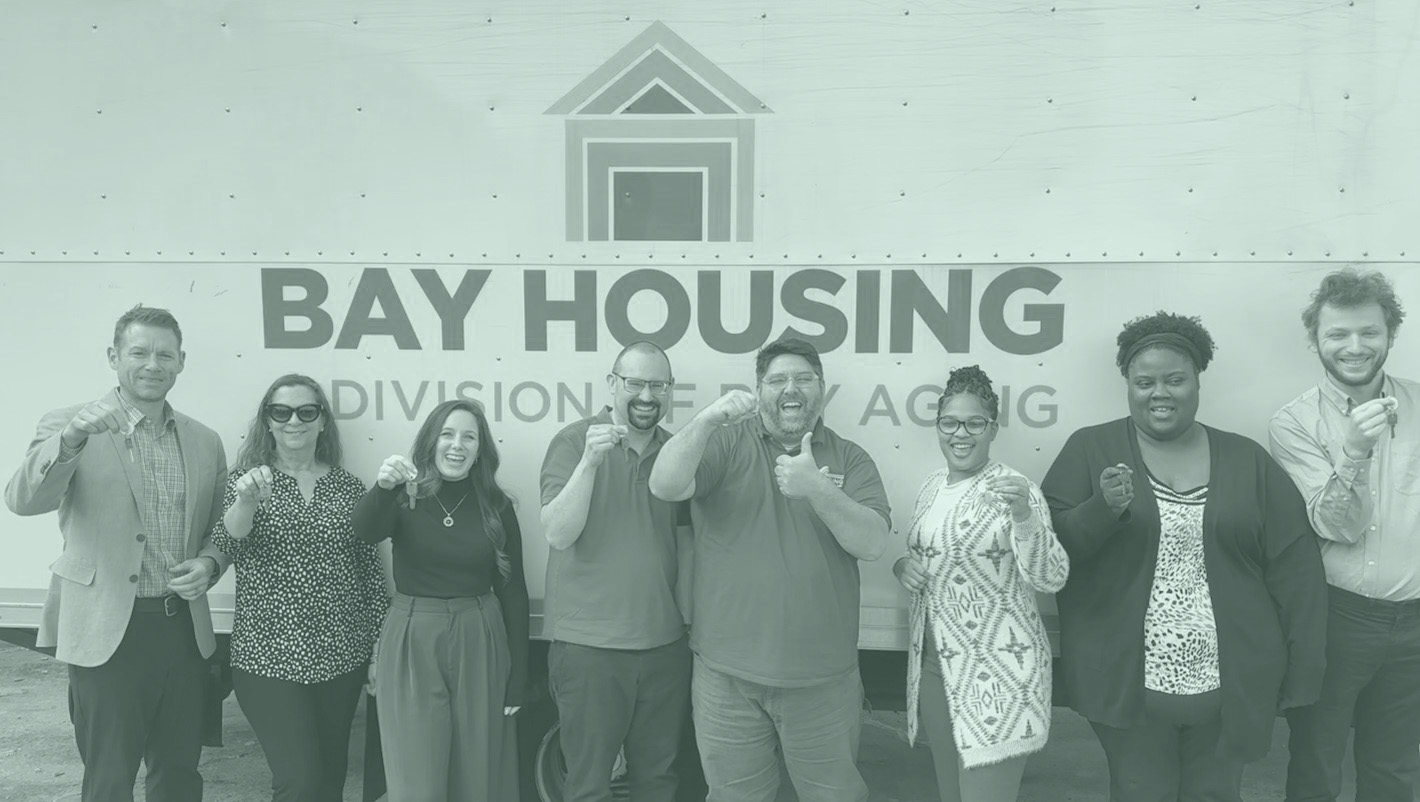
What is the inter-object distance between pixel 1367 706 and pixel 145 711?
3.51 metres

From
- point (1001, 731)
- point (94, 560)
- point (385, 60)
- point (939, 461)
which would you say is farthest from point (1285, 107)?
point (94, 560)

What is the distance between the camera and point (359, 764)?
396 centimetres

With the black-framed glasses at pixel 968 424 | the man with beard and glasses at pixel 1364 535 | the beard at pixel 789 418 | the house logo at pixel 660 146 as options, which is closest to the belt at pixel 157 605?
the house logo at pixel 660 146

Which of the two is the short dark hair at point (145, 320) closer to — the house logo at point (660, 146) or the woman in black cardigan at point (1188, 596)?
the house logo at point (660, 146)

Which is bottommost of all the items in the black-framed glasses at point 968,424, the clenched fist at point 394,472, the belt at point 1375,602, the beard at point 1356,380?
the belt at point 1375,602

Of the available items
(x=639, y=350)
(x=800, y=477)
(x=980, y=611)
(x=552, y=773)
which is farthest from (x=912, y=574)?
(x=552, y=773)

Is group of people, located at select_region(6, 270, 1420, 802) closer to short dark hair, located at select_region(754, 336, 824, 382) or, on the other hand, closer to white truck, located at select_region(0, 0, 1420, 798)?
short dark hair, located at select_region(754, 336, 824, 382)

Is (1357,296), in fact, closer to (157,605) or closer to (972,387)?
(972,387)

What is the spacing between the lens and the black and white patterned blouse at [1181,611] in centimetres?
240

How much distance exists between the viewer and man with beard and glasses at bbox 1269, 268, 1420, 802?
2467 millimetres

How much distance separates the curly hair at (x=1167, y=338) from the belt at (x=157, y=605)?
283 centimetres

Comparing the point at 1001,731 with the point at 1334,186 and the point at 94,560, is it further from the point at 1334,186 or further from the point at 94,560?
the point at 94,560

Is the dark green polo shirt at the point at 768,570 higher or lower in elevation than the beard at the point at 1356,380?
lower

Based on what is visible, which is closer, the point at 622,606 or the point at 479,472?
the point at 622,606
